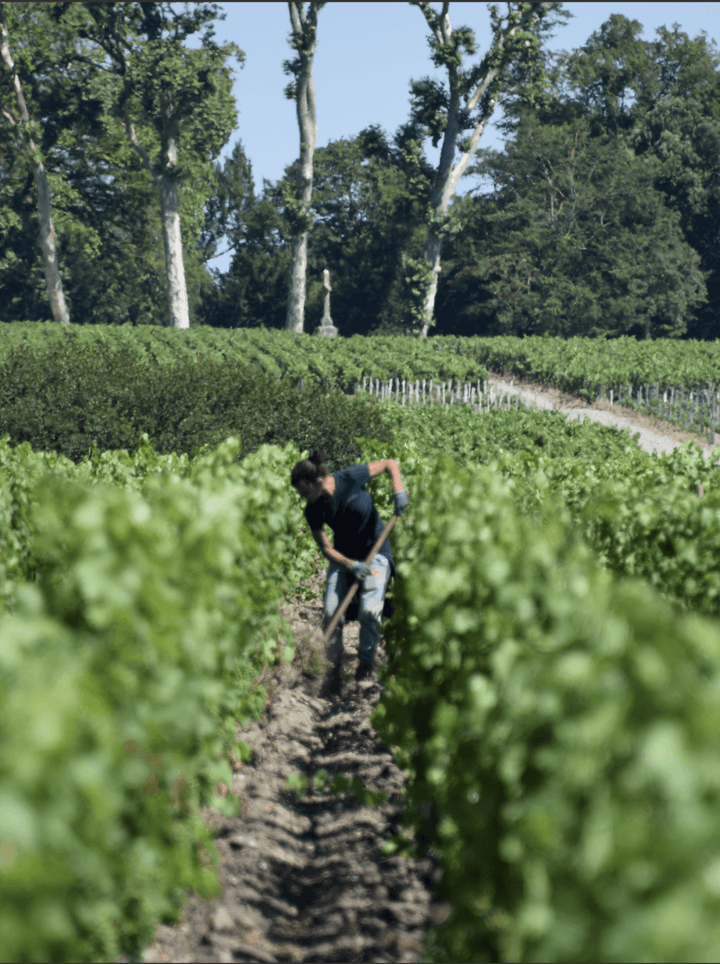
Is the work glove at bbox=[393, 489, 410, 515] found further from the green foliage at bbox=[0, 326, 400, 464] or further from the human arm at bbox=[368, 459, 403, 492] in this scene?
the green foliage at bbox=[0, 326, 400, 464]

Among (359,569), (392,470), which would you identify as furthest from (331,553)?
(392,470)

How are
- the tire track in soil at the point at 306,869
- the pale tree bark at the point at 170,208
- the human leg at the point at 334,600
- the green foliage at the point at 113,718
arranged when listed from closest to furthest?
the green foliage at the point at 113,718 → the tire track in soil at the point at 306,869 → the human leg at the point at 334,600 → the pale tree bark at the point at 170,208

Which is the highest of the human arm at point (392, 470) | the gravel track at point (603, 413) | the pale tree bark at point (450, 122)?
the pale tree bark at point (450, 122)

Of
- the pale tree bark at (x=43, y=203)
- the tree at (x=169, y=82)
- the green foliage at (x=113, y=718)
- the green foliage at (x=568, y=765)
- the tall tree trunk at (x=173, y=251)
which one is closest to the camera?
the green foliage at (x=568, y=765)

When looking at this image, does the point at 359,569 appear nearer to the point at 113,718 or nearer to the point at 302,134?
the point at 113,718

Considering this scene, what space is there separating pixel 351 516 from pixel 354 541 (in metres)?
0.21

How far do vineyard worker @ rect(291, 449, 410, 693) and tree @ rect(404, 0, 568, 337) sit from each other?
35.1m

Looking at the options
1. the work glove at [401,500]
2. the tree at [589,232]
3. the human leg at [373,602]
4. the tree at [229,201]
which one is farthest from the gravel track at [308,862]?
the tree at [229,201]

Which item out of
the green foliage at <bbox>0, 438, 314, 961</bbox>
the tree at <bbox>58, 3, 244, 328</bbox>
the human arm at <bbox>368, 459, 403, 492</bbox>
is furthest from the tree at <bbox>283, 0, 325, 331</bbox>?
the green foliage at <bbox>0, 438, 314, 961</bbox>

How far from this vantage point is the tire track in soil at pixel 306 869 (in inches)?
129

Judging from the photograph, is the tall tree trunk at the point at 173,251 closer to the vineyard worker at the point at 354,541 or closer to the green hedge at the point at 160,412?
the green hedge at the point at 160,412

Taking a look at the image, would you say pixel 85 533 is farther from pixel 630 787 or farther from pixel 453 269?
pixel 453 269

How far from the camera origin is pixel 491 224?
51625 mm

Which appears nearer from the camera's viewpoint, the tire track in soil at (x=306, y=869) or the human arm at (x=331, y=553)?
the tire track in soil at (x=306, y=869)
